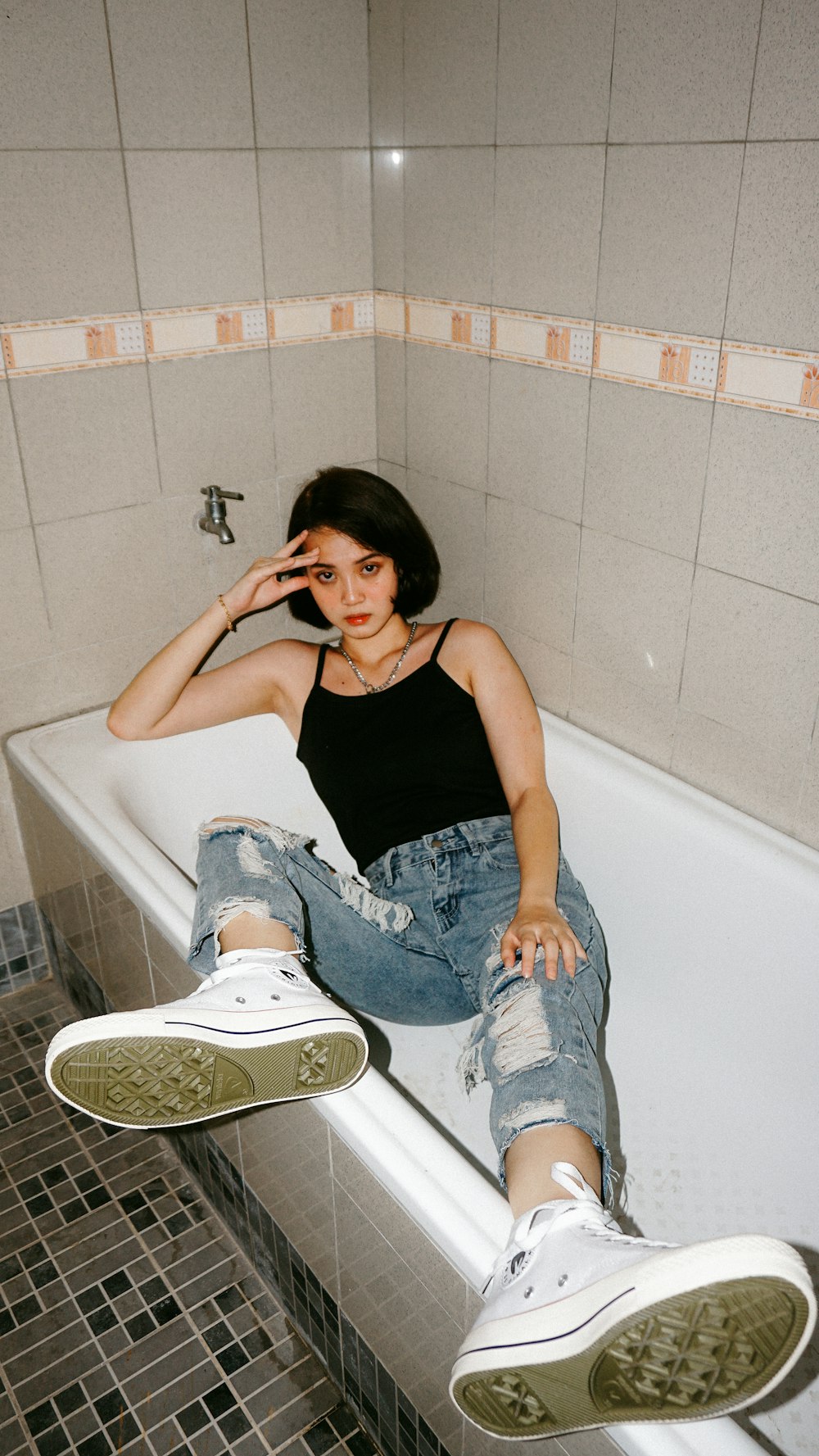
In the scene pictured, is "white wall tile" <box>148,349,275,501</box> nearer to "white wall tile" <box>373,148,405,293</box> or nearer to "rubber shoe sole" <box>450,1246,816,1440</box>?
"white wall tile" <box>373,148,405,293</box>

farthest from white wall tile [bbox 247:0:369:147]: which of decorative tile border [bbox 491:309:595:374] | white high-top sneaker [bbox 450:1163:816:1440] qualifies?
white high-top sneaker [bbox 450:1163:816:1440]

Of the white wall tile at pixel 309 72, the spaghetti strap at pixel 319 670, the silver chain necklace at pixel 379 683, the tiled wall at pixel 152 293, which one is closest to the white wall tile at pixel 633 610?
the silver chain necklace at pixel 379 683

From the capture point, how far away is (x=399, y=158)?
200 cm

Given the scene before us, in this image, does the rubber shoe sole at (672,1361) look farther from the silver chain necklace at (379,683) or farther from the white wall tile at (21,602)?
the white wall tile at (21,602)

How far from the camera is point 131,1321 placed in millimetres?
1490

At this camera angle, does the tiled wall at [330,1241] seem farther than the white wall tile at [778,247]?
No

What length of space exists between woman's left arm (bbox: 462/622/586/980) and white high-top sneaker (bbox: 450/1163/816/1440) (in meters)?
0.52

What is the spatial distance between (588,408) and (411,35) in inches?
31.1

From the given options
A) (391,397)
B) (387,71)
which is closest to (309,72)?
(387,71)

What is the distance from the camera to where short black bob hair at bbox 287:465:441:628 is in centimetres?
163

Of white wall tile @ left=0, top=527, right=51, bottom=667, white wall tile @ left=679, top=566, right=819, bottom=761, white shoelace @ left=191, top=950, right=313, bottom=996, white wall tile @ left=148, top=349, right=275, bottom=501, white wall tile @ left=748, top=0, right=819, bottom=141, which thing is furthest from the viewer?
white wall tile @ left=148, top=349, right=275, bottom=501

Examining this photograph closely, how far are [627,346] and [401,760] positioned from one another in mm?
749

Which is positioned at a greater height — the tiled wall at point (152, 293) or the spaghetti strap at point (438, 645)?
the tiled wall at point (152, 293)

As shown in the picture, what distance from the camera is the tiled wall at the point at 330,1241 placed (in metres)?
1.11
